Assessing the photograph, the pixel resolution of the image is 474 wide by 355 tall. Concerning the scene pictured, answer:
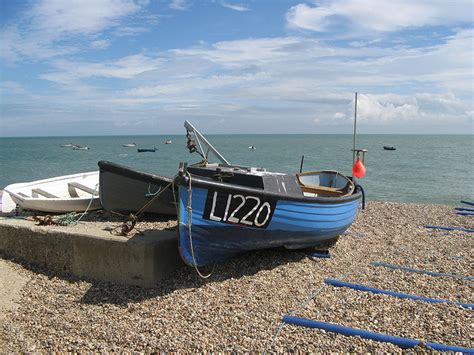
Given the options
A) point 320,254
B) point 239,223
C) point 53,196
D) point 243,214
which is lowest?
point 320,254

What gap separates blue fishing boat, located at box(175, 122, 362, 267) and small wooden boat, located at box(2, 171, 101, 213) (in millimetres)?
3401

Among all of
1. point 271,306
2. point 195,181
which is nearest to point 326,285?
Answer: point 271,306

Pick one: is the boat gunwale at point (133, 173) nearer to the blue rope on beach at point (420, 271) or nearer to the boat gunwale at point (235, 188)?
the boat gunwale at point (235, 188)

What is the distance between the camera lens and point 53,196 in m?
11.2

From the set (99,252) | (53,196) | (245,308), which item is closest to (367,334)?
(245,308)

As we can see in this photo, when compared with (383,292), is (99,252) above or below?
above

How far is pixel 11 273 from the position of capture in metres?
7.87

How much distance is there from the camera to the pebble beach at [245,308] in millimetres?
5441

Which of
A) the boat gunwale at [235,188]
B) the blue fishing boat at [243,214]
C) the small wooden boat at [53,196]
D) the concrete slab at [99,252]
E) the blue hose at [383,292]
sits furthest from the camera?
the small wooden boat at [53,196]

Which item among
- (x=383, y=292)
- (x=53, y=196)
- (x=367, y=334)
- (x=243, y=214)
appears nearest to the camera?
(x=367, y=334)

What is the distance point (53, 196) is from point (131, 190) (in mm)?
3033

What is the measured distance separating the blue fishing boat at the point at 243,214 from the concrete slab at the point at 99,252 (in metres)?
0.68

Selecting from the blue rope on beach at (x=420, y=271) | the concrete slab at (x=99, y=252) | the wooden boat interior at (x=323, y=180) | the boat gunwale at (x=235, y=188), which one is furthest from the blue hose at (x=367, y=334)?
the wooden boat interior at (x=323, y=180)

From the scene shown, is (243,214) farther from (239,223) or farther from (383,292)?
(383,292)
